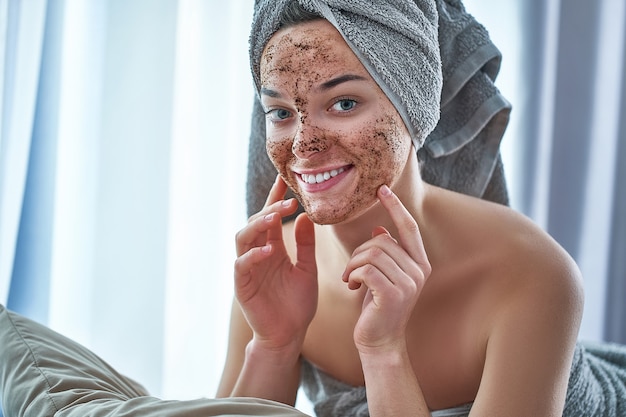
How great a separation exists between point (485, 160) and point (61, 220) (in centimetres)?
Answer: 121

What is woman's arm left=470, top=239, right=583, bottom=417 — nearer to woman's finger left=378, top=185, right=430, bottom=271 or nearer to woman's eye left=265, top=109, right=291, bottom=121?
woman's finger left=378, top=185, right=430, bottom=271

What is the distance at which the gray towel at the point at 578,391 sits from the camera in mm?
1194

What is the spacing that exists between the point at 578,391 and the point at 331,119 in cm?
62

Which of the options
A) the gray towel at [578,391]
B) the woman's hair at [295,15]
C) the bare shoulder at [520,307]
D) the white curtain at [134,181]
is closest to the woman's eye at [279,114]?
the woman's hair at [295,15]

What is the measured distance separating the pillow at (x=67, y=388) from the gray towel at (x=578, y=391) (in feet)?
1.08

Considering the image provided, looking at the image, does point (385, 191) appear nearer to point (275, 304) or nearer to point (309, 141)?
point (309, 141)

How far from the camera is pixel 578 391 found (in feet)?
3.92

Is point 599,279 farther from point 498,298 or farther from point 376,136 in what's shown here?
point 376,136

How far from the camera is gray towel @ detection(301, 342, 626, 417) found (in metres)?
1.19

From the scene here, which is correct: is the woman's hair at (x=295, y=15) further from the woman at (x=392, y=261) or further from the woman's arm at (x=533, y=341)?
the woman's arm at (x=533, y=341)

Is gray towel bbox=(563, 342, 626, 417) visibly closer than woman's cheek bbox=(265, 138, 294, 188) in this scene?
No

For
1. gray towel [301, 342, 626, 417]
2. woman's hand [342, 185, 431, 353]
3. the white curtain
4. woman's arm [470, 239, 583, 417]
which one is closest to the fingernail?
woman's hand [342, 185, 431, 353]

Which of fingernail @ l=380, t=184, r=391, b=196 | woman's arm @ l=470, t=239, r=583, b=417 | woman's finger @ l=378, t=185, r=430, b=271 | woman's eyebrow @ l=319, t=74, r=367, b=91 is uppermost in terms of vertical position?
woman's eyebrow @ l=319, t=74, r=367, b=91

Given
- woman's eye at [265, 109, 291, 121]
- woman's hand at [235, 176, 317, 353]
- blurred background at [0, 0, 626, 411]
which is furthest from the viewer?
blurred background at [0, 0, 626, 411]
